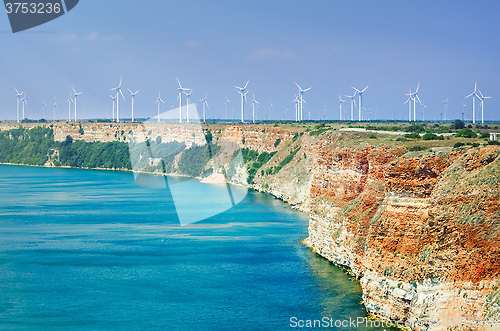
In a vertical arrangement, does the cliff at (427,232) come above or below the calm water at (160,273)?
above

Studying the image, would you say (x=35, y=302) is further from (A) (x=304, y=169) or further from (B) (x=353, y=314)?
(A) (x=304, y=169)

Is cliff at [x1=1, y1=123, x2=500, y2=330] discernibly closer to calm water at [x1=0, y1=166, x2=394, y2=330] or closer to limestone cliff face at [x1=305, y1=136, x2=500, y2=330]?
limestone cliff face at [x1=305, y1=136, x2=500, y2=330]

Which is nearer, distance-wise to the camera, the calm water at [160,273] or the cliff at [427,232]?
the cliff at [427,232]

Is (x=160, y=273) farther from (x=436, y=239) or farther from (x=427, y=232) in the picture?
(x=436, y=239)

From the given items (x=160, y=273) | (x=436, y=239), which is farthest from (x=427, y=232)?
(x=160, y=273)

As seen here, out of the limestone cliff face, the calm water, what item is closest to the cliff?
the limestone cliff face

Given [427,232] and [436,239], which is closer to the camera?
[436,239]

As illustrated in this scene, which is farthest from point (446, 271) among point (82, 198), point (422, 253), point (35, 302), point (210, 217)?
point (82, 198)

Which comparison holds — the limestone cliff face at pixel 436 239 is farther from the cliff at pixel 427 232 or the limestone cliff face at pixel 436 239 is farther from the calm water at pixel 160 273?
the calm water at pixel 160 273

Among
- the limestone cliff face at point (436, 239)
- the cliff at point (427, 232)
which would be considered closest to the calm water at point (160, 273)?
the cliff at point (427, 232)
